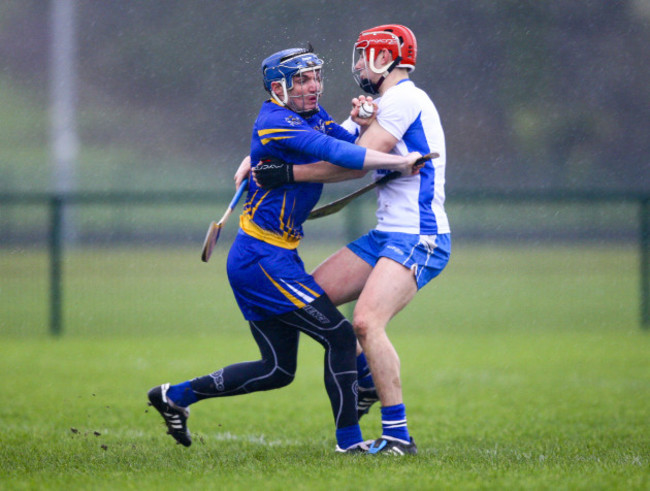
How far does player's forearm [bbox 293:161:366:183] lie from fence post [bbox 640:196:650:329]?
777cm

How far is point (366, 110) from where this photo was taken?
5234 millimetres

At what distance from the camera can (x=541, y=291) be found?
547 inches

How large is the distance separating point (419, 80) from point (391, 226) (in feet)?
69.5

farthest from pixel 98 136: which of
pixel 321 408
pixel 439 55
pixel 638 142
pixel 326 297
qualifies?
pixel 326 297

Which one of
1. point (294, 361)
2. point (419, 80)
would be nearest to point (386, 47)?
point (294, 361)

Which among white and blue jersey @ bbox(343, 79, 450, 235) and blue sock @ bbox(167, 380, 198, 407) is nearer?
white and blue jersey @ bbox(343, 79, 450, 235)

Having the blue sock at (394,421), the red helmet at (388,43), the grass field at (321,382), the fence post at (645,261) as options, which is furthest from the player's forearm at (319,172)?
the fence post at (645,261)

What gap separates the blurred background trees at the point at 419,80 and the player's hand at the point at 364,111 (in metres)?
18.2

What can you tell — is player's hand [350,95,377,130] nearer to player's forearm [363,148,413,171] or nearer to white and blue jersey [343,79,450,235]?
white and blue jersey [343,79,450,235]

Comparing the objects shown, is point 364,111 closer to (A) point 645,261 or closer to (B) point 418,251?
(B) point 418,251

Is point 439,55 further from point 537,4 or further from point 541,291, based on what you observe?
point 541,291

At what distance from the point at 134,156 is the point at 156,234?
12.1m

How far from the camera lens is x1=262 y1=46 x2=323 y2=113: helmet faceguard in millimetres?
5023

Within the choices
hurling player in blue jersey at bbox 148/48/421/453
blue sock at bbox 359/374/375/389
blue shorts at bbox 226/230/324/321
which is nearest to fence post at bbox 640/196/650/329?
blue sock at bbox 359/374/375/389
